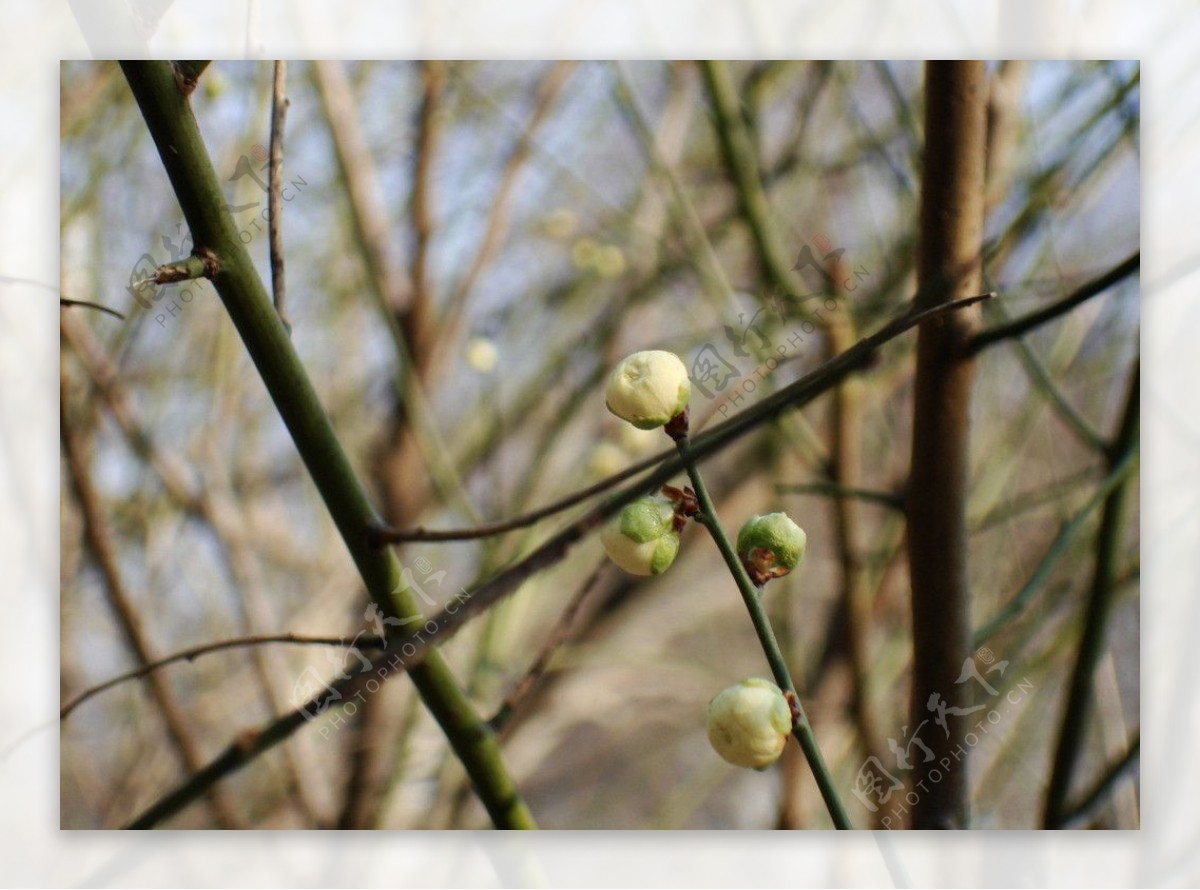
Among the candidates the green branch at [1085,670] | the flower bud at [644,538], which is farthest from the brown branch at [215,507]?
the green branch at [1085,670]

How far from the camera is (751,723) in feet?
2.15

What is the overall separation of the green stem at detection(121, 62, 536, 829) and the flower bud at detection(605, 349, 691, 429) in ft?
0.62

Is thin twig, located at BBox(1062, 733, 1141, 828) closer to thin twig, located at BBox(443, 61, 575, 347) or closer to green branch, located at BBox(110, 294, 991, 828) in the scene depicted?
green branch, located at BBox(110, 294, 991, 828)

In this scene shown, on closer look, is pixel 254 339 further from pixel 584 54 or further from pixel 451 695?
pixel 584 54

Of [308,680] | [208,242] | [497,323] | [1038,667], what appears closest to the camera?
[208,242]

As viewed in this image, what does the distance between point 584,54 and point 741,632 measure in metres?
0.67

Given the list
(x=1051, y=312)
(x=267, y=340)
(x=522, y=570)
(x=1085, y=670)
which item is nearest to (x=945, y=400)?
(x=1051, y=312)

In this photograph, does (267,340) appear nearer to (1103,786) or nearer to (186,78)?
(186,78)

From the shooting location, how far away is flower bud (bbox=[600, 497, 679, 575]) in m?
0.69

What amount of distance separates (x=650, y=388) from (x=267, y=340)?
254 mm

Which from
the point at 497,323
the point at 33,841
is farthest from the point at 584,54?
the point at 33,841

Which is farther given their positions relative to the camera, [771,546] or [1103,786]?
[1103,786]

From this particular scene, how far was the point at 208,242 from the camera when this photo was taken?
691mm

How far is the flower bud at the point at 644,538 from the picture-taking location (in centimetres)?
69
